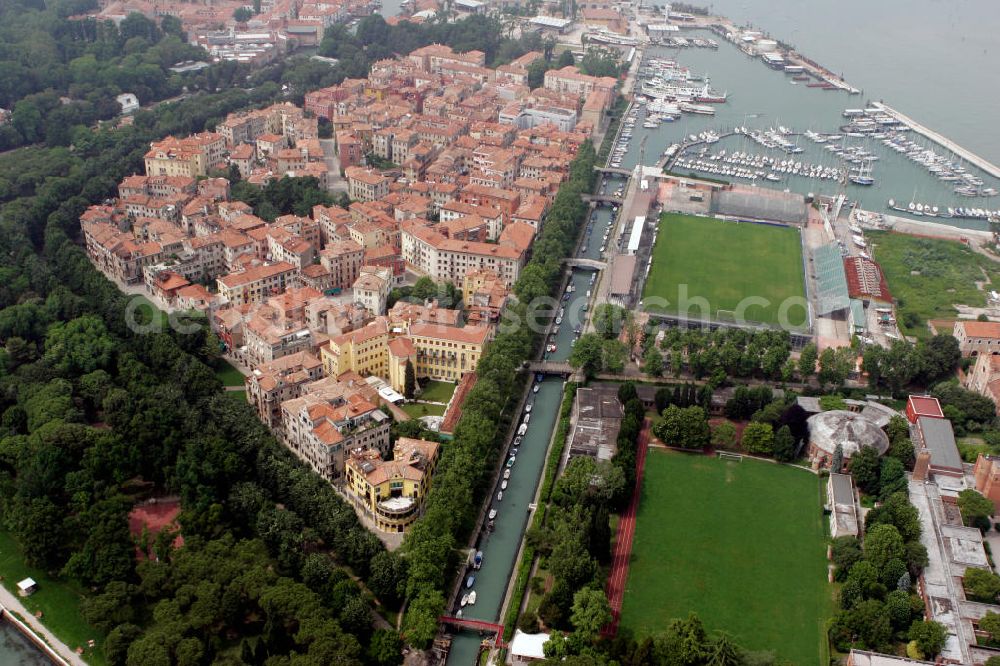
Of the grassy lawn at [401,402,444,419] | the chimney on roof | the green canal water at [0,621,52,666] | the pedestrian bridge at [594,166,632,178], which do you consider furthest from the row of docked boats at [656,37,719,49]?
the green canal water at [0,621,52,666]

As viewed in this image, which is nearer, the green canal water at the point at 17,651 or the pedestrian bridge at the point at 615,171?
the green canal water at the point at 17,651

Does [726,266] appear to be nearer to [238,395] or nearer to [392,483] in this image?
[392,483]

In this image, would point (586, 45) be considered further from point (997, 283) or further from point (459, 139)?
point (997, 283)

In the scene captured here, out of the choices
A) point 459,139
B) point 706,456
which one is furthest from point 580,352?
point 459,139

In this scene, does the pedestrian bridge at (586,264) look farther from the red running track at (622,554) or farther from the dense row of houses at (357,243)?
the red running track at (622,554)

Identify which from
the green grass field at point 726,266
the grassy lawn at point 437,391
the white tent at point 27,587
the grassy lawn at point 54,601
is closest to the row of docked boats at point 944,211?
the green grass field at point 726,266
